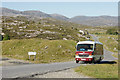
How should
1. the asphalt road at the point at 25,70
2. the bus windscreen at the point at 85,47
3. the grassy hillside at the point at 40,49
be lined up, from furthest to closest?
1. the grassy hillside at the point at 40,49
2. the bus windscreen at the point at 85,47
3. the asphalt road at the point at 25,70

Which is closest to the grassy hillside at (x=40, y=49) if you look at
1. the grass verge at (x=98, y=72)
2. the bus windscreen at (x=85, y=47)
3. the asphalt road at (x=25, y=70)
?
the bus windscreen at (x=85, y=47)

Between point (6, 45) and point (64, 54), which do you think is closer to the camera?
point (64, 54)

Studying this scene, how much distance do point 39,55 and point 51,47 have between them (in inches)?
250

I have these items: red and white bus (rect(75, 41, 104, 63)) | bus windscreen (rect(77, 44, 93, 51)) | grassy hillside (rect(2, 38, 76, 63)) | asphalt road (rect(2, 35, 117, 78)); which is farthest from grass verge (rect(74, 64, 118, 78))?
grassy hillside (rect(2, 38, 76, 63))

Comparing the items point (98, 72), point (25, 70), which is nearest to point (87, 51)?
point (98, 72)

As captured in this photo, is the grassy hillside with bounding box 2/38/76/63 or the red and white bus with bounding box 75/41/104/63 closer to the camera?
the red and white bus with bounding box 75/41/104/63

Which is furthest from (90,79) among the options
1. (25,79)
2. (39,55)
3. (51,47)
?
(51,47)

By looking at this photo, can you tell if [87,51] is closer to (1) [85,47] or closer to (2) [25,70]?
(1) [85,47]

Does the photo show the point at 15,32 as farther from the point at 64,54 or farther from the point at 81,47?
the point at 81,47

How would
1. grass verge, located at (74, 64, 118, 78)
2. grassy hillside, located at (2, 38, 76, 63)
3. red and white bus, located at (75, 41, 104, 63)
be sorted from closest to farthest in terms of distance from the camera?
grass verge, located at (74, 64, 118, 78) → red and white bus, located at (75, 41, 104, 63) → grassy hillside, located at (2, 38, 76, 63)

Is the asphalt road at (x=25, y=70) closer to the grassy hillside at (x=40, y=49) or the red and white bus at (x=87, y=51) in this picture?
the red and white bus at (x=87, y=51)

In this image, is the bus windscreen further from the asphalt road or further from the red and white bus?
the asphalt road

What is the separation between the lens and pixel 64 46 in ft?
196

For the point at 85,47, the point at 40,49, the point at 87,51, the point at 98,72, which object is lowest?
the point at 40,49
